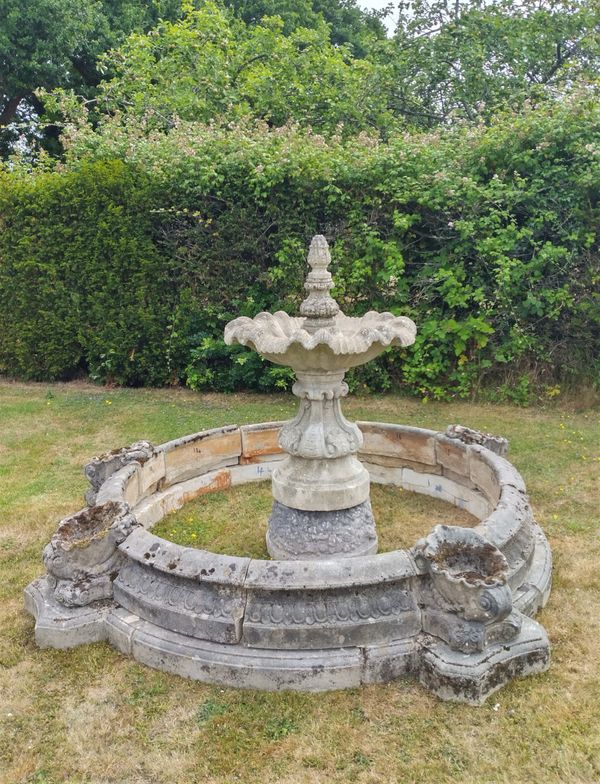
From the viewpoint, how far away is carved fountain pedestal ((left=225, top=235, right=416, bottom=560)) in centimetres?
443

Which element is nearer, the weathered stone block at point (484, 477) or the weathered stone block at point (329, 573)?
the weathered stone block at point (329, 573)

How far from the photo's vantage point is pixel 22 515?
18.4ft

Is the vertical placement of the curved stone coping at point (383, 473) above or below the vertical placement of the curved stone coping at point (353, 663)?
above

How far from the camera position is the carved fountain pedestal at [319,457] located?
443 centimetres

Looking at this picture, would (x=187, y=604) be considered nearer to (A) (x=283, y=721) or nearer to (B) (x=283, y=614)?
(B) (x=283, y=614)

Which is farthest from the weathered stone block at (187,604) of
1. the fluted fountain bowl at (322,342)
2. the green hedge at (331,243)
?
the green hedge at (331,243)

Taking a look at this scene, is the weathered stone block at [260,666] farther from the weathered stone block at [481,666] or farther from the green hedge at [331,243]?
the green hedge at [331,243]

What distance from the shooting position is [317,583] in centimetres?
347

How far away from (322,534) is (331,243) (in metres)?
5.52

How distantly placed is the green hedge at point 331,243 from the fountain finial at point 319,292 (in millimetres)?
4495

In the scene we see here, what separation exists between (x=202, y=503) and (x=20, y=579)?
180cm

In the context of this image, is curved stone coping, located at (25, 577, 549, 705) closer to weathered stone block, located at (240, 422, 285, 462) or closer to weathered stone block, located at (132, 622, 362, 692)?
weathered stone block, located at (132, 622, 362, 692)

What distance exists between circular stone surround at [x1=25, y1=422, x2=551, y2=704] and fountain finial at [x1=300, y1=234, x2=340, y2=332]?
1737 mm

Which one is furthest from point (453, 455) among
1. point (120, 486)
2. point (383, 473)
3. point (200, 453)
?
point (120, 486)
